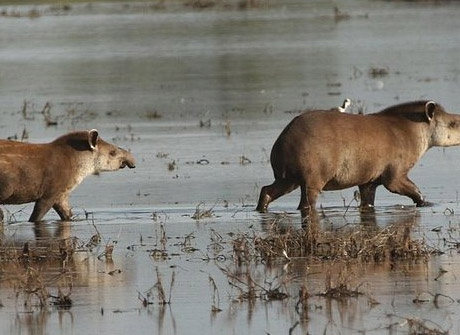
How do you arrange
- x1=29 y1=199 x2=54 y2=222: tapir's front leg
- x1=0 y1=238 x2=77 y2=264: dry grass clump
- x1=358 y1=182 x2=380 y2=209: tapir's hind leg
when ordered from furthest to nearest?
x1=358 y1=182 x2=380 y2=209: tapir's hind leg → x1=29 y1=199 x2=54 y2=222: tapir's front leg → x1=0 y1=238 x2=77 y2=264: dry grass clump

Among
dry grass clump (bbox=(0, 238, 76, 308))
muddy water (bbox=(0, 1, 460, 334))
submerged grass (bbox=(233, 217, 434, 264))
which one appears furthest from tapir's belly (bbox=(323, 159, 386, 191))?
dry grass clump (bbox=(0, 238, 76, 308))

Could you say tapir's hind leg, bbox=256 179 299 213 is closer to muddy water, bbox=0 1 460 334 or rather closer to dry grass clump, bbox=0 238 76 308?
muddy water, bbox=0 1 460 334

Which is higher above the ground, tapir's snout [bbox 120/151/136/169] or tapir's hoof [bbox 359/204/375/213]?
tapir's snout [bbox 120/151/136/169]

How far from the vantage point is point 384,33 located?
161 feet

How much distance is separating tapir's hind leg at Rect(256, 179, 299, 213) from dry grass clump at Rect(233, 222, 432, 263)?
321 cm

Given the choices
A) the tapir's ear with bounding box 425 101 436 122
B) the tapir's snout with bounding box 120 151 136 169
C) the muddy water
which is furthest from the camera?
the tapir's snout with bounding box 120 151 136 169

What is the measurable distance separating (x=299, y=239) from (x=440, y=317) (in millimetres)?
2646

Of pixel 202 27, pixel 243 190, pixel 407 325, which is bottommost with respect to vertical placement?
pixel 407 325

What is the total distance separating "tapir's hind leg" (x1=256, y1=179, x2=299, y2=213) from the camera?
1680 cm

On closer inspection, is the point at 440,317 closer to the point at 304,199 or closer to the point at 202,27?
the point at 304,199

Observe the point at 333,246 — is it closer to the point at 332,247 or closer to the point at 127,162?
the point at 332,247

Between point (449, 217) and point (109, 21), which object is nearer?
point (449, 217)

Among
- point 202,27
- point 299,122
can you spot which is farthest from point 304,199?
point 202,27

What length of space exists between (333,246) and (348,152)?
3.72 m
